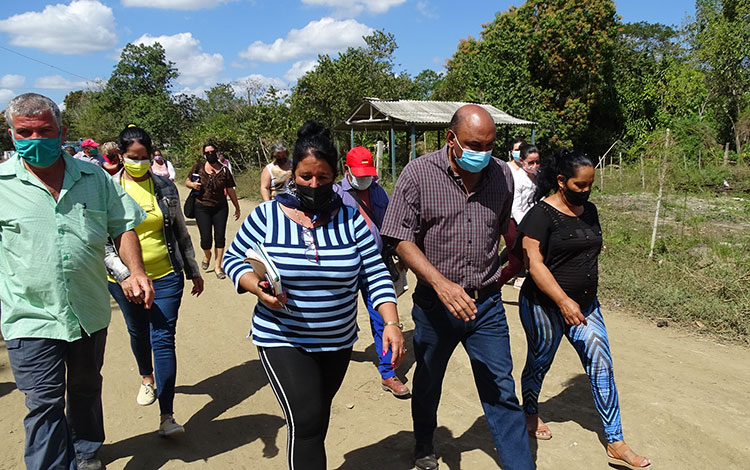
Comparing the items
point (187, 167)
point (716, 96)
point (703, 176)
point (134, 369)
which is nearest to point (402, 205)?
point (134, 369)

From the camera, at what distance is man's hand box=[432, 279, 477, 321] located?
251 centimetres

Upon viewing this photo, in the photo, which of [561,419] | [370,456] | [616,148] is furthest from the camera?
[616,148]

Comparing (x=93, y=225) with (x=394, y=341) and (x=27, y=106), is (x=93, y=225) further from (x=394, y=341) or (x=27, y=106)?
(x=394, y=341)

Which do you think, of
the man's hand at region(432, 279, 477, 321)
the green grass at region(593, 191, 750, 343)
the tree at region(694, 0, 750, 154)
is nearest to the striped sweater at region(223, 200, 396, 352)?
the man's hand at region(432, 279, 477, 321)

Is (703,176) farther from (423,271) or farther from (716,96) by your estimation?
(423,271)

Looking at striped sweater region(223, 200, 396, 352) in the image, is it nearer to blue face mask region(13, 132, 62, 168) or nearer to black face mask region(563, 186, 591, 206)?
blue face mask region(13, 132, 62, 168)

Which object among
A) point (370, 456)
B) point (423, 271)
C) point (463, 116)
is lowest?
point (370, 456)

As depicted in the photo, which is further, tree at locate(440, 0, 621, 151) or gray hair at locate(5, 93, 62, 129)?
tree at locate(440, 0, 621, 151)


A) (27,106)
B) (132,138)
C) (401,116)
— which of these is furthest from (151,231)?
(401,116)

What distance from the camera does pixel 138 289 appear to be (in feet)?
9.10

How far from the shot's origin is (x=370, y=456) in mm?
3420

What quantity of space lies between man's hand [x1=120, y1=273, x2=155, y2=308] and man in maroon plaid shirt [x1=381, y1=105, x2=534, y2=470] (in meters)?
1.31

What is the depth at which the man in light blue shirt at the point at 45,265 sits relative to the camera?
2514 mm

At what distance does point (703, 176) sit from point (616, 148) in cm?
1091
